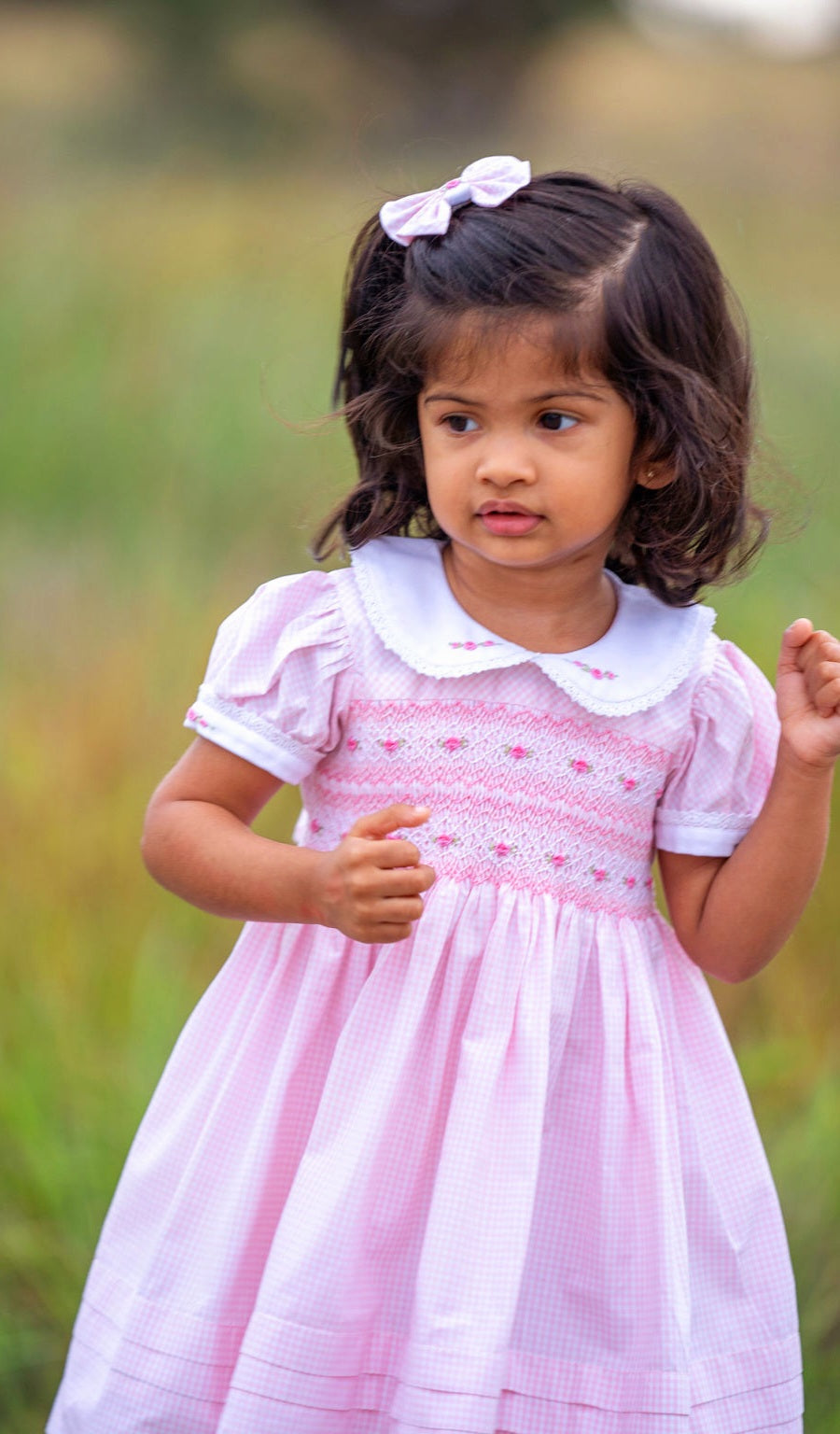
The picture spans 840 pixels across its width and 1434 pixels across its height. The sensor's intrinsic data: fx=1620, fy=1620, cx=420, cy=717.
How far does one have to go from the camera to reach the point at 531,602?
4.68ft

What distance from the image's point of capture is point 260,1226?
4.58ft

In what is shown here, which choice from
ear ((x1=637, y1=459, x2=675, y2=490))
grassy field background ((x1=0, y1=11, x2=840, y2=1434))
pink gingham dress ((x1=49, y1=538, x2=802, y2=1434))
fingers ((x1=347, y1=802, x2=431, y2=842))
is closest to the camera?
fingers ((x1=347, y1=802, x2=431, y2=842))

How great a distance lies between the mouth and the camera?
1.33 meters

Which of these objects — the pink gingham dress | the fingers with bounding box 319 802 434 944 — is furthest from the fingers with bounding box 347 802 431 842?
the pink gingham dress

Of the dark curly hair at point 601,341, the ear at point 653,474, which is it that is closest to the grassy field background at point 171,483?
the dark curly hair at point 601,341

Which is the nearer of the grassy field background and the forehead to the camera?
the forehead

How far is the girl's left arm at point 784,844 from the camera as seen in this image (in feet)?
4.52

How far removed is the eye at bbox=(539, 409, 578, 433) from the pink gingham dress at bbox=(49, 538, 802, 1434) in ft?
0.61

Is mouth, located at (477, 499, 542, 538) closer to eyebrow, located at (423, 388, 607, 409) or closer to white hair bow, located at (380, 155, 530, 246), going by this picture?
eyebrow, located at (423, 388, 607, 409)

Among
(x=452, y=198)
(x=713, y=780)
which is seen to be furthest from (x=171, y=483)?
(x=713, y=780)

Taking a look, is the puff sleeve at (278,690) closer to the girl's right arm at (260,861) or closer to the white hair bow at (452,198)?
the girl's right arm at (260,861)

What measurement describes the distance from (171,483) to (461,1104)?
2728mm

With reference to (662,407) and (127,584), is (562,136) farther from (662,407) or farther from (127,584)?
(662,407)

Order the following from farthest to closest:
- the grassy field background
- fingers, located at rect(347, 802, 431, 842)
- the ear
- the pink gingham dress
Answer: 1. the grassy field background
2. the ear
3. the pink gingham dress
4. fingers, located at rect(347, 802, 431, 842)
